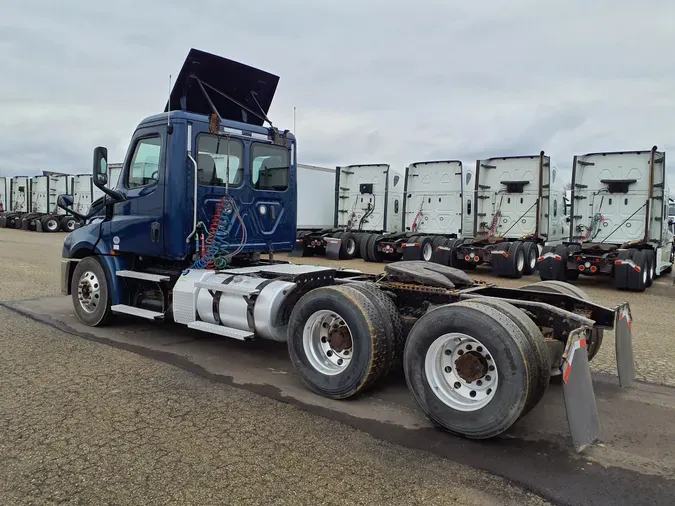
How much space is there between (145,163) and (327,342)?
3427mm

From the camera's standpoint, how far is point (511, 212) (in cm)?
1599

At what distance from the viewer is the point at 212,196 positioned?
6590 mm

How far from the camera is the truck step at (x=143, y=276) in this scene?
260 inches

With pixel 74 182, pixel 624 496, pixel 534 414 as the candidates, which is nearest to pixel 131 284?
pixel 534 414

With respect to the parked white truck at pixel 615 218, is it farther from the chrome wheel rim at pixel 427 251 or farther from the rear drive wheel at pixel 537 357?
the rear drive wheel at pixel 537 357

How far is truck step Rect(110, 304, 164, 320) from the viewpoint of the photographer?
21.7ft

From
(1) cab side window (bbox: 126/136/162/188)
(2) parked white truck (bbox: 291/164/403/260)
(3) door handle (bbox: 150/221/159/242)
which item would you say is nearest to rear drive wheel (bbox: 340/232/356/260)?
(2) parked white truck (bbox: 291/164/403/260)

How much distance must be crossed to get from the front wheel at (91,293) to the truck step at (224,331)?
6.03ft

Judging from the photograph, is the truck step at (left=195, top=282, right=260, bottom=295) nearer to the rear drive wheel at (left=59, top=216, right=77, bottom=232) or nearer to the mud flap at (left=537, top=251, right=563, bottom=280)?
the mud flap at (left=537, top=251, right=563, bottom=280)

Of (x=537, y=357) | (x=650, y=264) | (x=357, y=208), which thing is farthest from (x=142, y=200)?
(x=357, y=208)

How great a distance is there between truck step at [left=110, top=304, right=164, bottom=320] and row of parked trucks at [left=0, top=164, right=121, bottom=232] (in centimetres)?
2561

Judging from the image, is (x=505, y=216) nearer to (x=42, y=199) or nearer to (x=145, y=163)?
(x=145, y=163)

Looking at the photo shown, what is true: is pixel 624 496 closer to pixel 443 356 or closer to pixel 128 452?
pixel 443 356

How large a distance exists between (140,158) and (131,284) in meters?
1.67
